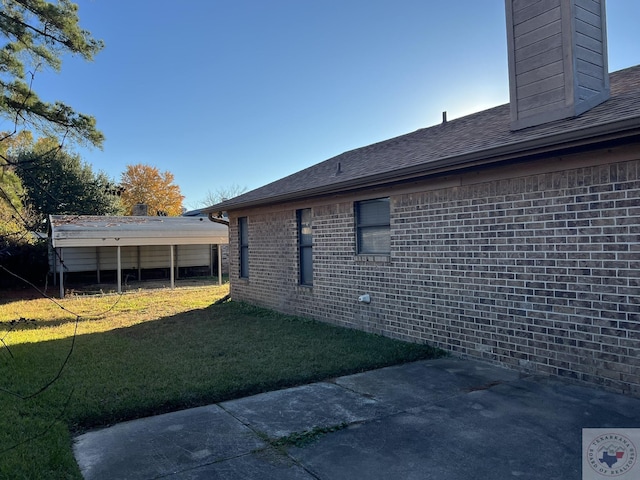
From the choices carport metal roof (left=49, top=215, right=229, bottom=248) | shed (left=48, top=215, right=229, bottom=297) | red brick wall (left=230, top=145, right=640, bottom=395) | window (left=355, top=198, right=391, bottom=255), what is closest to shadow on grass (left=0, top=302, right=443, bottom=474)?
red brick wall (left=230, top=145, right=640, bottom=395)

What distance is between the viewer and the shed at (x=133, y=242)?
55.1ft

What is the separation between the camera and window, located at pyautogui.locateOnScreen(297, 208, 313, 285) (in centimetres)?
995

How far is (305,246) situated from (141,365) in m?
4.67

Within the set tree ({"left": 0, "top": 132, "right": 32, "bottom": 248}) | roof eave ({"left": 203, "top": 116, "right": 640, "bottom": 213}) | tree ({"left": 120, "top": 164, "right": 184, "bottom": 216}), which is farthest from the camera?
tree ({"left": 120, "top": 164, "right": 184, "bottom": 216})

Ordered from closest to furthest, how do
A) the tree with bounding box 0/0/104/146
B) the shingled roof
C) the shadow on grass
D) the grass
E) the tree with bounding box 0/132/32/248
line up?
the tree with bounding box 0/132/32/248 < the grass < the shadow on grass < the shingled roof < the tree with bounding box 0/0/104/146

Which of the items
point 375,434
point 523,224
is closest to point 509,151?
point 523,224

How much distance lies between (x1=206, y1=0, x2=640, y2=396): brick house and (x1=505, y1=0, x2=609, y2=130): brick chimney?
0.8 inches

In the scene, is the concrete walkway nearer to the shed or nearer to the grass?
the grass

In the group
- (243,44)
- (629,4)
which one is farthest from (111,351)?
(629,4)

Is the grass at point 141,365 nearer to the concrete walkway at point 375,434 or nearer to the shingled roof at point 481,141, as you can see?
the concrete walkway at point 375,434

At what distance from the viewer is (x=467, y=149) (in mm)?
6156

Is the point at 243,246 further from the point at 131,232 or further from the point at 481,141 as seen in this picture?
the point at 481,141

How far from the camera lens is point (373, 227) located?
8.12 metres

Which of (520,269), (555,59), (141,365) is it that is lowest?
(141,365)
